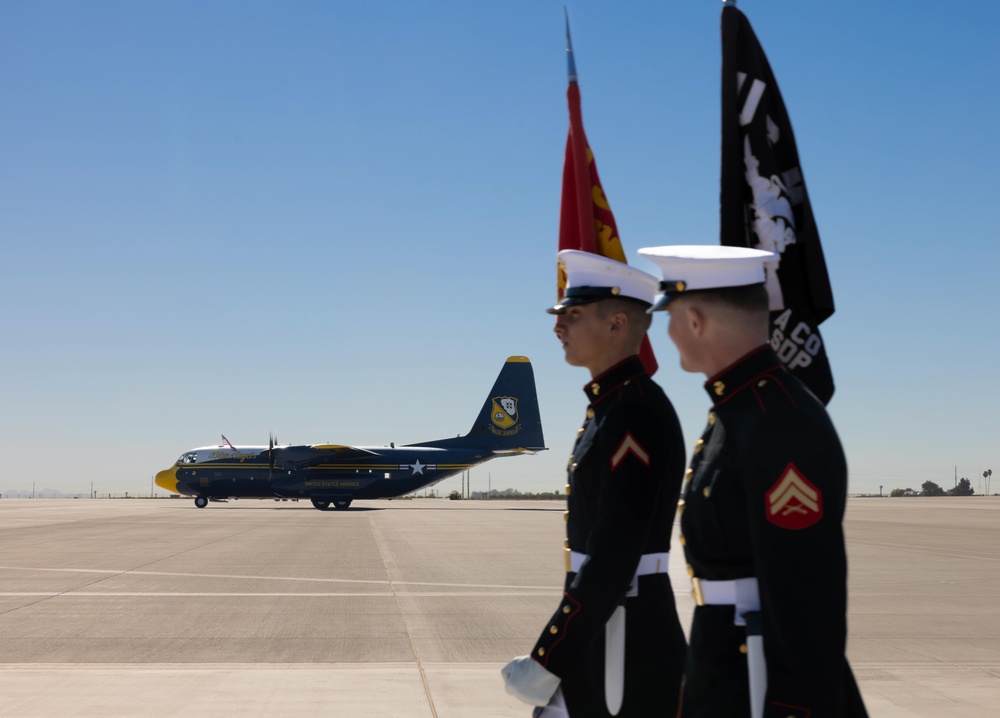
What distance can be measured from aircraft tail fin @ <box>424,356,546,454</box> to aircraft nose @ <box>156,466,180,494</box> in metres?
12.4

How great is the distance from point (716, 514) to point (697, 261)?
68cm

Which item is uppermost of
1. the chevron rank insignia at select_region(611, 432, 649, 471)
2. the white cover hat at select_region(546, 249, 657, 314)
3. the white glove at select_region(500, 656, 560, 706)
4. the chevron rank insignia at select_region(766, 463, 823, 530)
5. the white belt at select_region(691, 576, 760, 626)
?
the white cover hat at select_region(546, 249, 657, 314)

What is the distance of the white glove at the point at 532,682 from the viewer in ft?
10.3

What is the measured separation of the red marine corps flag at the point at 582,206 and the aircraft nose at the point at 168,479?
4591 centimetres

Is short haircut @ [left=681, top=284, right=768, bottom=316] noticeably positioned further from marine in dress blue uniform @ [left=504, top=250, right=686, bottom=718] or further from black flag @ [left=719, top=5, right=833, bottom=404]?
marine in dress blue uniform @ [left=504, top=250, right=686, bottom=718]

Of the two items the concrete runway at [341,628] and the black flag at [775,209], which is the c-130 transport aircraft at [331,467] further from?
the black flag at [775,209]

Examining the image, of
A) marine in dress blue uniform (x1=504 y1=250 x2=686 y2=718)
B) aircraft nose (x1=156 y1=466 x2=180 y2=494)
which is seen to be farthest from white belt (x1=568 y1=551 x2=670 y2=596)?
aircraft nose (x1=156 y1=466 x2=180 y2=494)

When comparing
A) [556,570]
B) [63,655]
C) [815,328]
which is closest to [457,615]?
[63,655]

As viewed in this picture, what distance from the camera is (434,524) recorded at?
31000mm

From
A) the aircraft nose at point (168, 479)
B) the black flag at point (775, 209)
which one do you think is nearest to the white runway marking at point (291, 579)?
the black flag at point (775, 209)

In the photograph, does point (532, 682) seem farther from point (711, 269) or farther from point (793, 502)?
point (711, 269)

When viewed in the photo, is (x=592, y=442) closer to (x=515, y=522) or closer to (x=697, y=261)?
(x=697, y=261)

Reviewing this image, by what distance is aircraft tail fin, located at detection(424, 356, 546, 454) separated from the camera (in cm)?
4769

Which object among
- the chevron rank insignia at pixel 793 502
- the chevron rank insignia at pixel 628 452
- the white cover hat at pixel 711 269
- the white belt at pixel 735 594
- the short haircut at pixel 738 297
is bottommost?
the white belt at pixel 735 594
